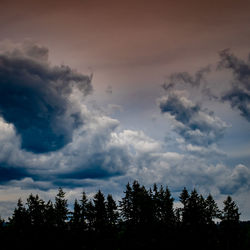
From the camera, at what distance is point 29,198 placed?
244 feet

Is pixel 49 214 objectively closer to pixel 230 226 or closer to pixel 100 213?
pixel 100 213

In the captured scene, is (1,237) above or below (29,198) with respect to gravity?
below

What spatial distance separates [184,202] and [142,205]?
Answer: 67.8 ft

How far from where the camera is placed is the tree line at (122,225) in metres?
60.9

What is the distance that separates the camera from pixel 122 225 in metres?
72.9

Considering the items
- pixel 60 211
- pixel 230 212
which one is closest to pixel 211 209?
pixel 230 212

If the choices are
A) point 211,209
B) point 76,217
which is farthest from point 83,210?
point 211,209

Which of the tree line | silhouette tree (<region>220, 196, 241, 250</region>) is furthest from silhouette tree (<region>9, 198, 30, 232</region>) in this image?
silhouette tree (<region>220, 196, 241, 250</region>)

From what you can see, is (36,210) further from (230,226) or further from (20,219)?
(230,226)

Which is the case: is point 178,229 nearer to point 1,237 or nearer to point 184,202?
point 184,202

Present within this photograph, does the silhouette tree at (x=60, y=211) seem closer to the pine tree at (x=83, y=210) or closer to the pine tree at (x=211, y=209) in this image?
the pine tree at (x=83, y=210)

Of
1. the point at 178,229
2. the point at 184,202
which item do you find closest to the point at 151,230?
the point at 178,229

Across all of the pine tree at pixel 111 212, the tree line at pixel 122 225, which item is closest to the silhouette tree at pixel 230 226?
the tree line at pixel 122 225

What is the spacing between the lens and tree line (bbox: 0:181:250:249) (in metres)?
60.9
